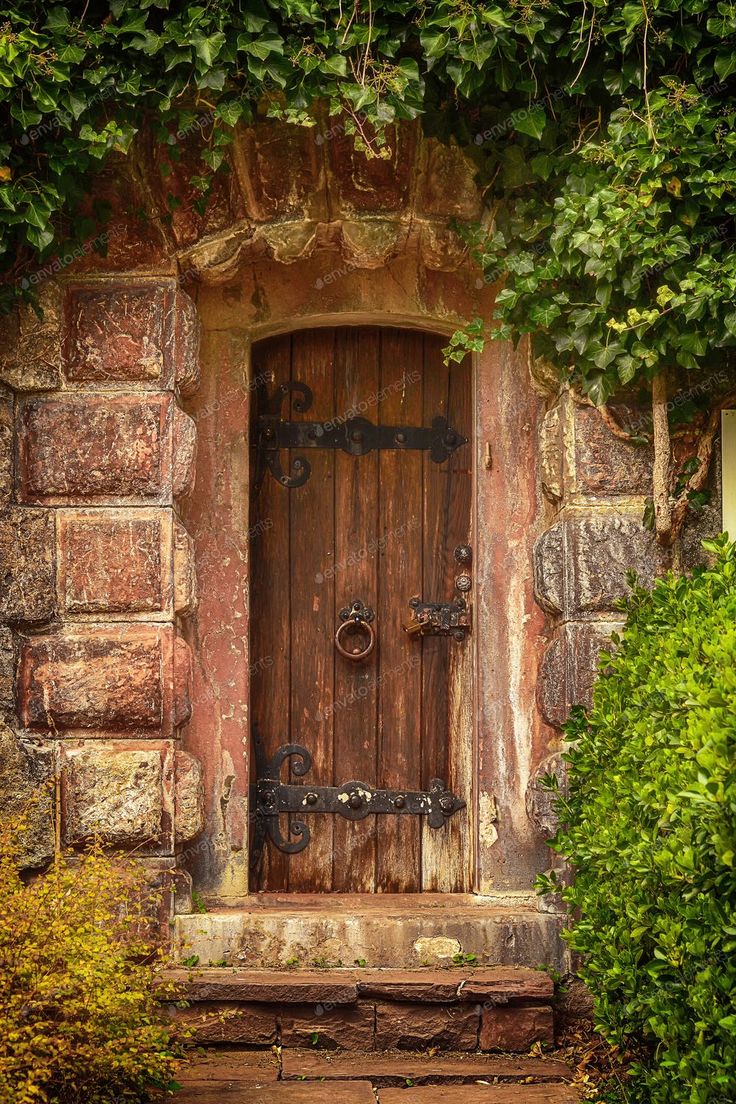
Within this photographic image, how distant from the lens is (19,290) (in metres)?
4.14

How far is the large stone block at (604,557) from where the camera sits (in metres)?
4.25

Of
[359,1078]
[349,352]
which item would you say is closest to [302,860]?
[359,1078]

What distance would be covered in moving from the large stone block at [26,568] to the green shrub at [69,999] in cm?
90

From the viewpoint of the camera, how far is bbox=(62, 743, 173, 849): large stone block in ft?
13.4

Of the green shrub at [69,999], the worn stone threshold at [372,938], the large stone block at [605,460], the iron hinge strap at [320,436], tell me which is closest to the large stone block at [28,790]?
the worn stone threshold at [372,938]

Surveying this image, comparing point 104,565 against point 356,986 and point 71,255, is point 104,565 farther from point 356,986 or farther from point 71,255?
point 356,986

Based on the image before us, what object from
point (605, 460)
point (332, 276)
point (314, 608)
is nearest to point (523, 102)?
point (332, 276)

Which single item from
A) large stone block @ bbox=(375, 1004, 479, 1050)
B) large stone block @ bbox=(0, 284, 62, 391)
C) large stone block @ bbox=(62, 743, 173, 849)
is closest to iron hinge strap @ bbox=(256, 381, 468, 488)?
large stone block @ bbox=(0, 284, 62, 391)

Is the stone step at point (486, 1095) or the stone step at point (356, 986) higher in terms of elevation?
the stone step at point (356, 986)

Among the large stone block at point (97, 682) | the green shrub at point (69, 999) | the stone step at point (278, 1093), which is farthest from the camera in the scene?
the large stone block at point (97, 682)

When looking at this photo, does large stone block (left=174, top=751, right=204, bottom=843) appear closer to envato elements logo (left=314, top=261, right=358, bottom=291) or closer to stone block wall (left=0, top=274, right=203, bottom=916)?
stone block wall (left=0, top=274, right=203, bottom=916)

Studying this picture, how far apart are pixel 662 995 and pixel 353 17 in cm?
287

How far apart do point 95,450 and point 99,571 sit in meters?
0.40

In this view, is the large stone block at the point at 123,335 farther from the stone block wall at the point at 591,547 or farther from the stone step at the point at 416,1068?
the stone step at the point at 416,1068
